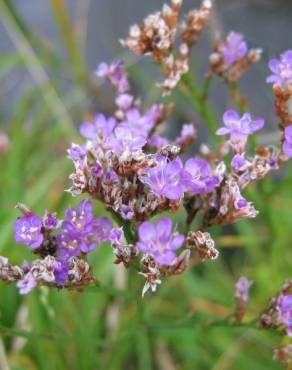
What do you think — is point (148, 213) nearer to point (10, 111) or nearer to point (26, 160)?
point (26, 160)

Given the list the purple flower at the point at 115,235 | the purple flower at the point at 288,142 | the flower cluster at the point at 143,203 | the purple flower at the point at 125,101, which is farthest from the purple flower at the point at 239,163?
the purple flower at the point at 125,101

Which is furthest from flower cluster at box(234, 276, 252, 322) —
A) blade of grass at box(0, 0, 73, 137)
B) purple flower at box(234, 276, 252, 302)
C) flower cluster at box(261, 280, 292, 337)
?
blade of grass at box(0, 0, 73, 137)

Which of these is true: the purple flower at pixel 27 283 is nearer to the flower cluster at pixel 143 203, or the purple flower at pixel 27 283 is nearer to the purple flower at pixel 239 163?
the flower cluster at pixel 143 203

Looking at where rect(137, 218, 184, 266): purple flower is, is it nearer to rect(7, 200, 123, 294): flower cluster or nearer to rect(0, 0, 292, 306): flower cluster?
rect(0, 0, 292, 306): flower cluster

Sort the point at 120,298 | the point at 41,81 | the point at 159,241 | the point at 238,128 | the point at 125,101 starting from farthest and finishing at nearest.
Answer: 1. the point at 41,81
2. the point at 120,298
3. the point at 125,101
4. the point at 238,128
5. the point at 159,241

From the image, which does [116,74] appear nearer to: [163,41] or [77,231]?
[163,41]

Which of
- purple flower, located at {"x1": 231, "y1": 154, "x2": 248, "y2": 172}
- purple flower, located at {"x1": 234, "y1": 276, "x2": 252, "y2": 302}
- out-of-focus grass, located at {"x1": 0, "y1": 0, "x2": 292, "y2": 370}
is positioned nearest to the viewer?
purple flower, located at {"x1": 231, "y1": 154, "x2": 248, "y2": 172}

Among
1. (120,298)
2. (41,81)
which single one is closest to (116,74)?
(120,298)
